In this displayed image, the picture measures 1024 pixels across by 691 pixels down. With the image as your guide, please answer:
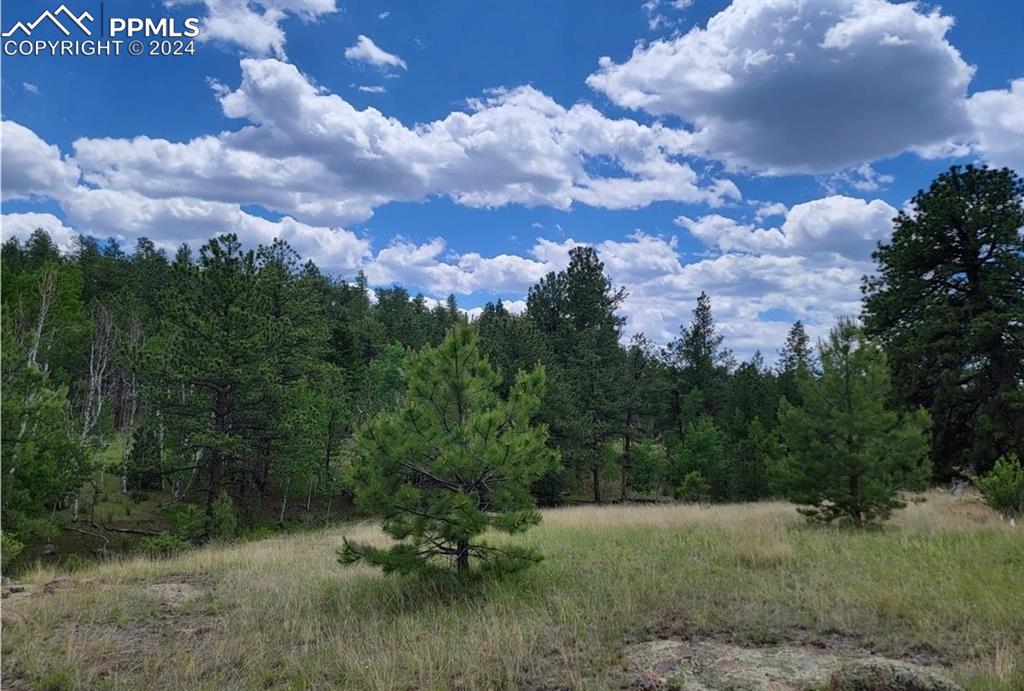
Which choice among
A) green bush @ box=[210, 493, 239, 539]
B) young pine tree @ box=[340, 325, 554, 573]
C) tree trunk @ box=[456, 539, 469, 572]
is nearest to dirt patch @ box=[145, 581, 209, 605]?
young pine tree @ box=[340, 325, 554, 573]

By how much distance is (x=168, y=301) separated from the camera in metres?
19.5

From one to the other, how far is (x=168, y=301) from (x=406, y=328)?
43.5m

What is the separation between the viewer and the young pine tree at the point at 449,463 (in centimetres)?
802

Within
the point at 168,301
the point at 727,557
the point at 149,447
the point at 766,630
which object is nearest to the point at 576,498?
the point at 149,447

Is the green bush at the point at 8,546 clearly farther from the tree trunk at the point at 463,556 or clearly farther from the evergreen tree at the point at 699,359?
the evergreen tree at the point at 699,359

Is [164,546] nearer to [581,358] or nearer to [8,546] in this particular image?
[8,546]

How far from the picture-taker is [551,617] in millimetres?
6914

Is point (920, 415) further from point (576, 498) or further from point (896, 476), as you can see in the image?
point (576, 498)

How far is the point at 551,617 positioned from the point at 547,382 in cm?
1993

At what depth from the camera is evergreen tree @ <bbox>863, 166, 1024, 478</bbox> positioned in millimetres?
18484

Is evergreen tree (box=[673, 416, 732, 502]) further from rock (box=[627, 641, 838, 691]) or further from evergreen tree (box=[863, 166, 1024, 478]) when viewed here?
rock (box=[627, 641, 838, 691])

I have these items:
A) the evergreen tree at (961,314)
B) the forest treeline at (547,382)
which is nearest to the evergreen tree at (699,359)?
the forest treeline at (547,382)

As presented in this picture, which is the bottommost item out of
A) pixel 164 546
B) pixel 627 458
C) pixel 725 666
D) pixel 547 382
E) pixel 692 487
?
pixel 692 487

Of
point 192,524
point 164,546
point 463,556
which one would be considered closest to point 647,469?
point 192,524
